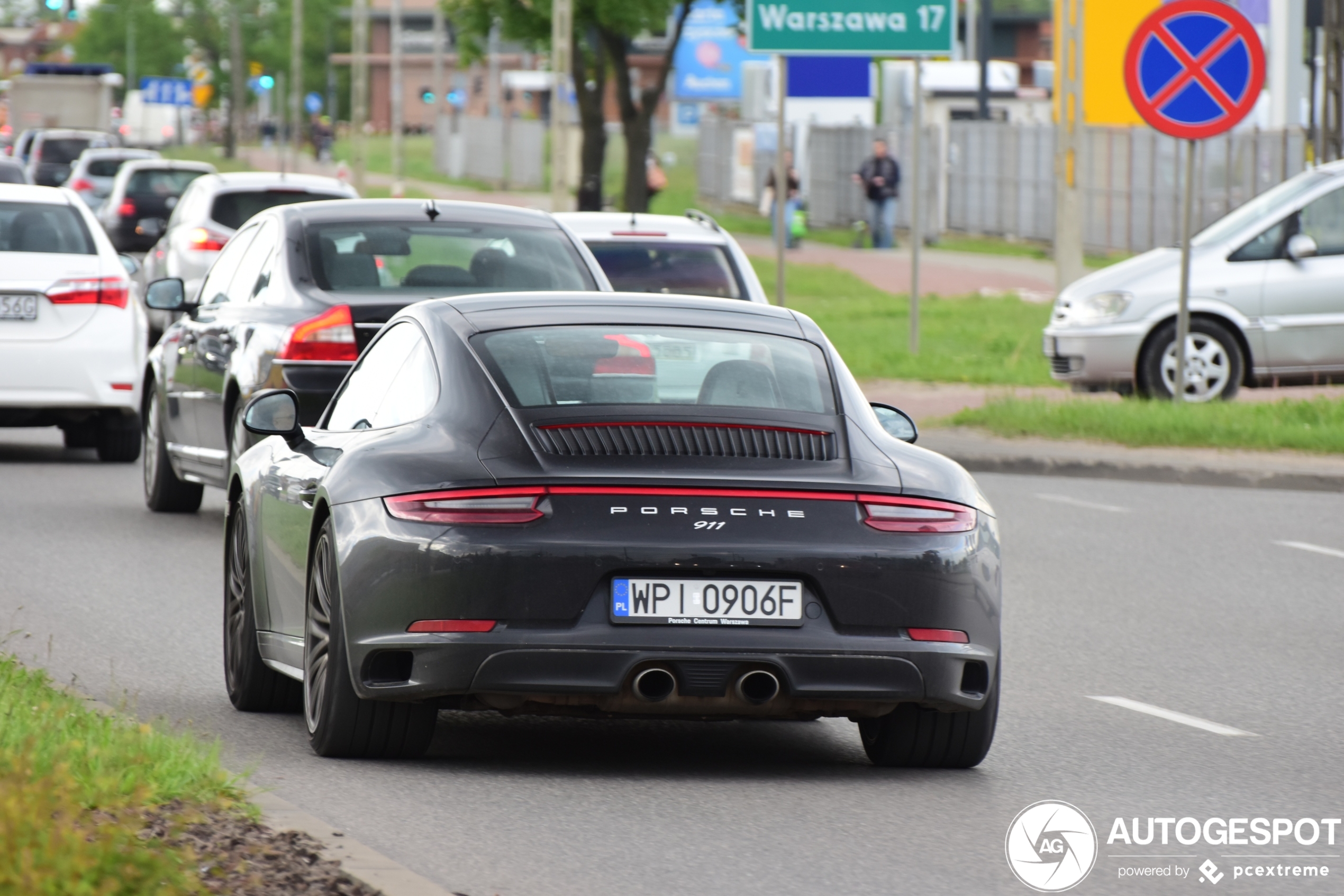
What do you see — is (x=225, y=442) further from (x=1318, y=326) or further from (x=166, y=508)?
(x=1318, y=326)

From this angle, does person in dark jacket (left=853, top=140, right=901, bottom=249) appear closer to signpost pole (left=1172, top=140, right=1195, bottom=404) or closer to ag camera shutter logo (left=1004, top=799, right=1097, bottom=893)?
signpost pole (left=1172, top=140, right=1195, bottom=404)

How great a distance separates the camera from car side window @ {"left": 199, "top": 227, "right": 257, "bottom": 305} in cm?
1349

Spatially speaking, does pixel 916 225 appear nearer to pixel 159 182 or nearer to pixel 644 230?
pixel 644 230

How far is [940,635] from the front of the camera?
673cm

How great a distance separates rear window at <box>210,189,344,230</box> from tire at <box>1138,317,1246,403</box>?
7.49 m

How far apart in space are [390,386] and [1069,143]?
2161 cm

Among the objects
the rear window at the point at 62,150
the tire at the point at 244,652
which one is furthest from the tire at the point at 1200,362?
the rear window at the point at 62,150

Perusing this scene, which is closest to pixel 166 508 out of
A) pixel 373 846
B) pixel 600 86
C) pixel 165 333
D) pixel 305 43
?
pixel 165 333

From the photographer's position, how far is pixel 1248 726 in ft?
26.9

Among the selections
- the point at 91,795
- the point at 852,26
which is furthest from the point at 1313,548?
the point at 852,26

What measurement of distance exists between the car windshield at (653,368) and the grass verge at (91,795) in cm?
A: 133

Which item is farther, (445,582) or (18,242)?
(18,242)

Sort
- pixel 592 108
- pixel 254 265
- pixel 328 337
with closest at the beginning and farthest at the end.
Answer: pixel 328 337 → pixel 254 265 → pixel 592 108

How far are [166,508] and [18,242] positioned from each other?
11.3 feet
